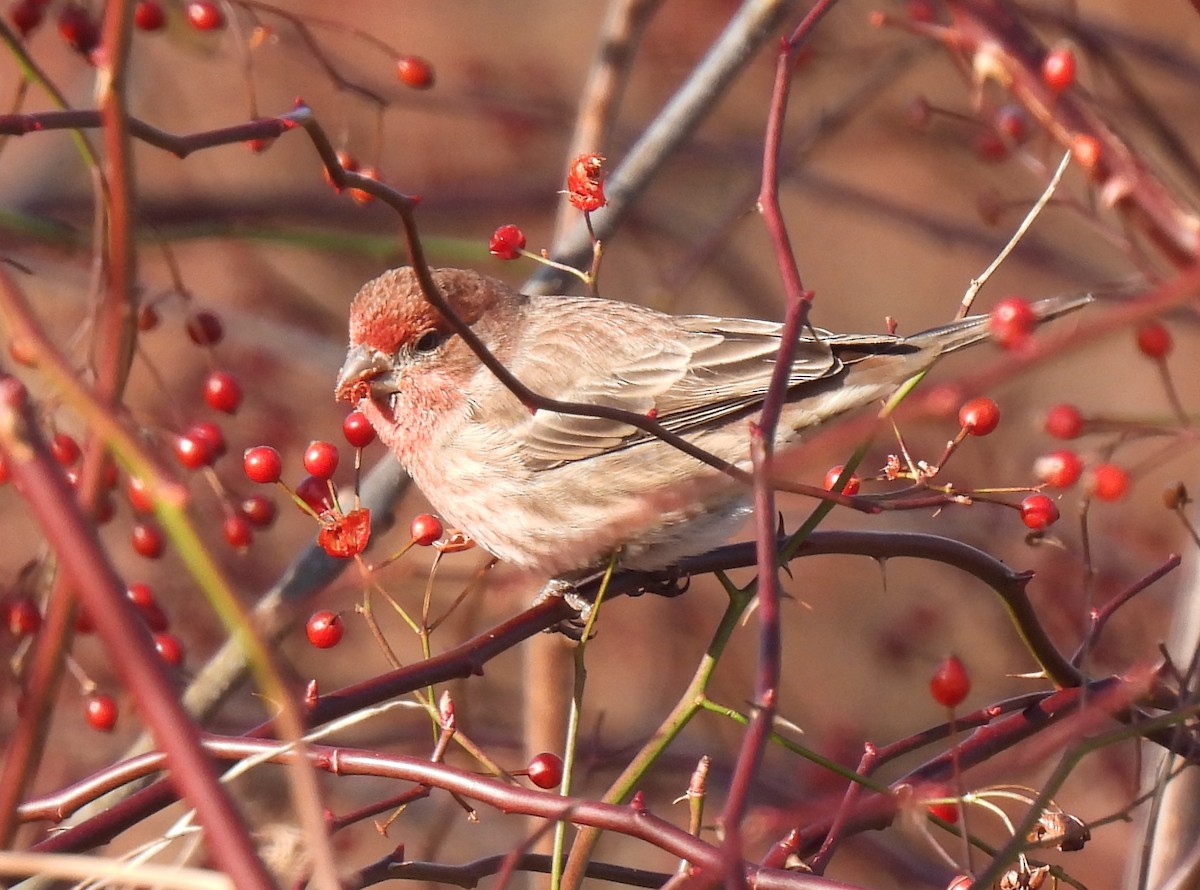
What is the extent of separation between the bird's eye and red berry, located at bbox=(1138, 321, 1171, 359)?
Result: 7.45 feet

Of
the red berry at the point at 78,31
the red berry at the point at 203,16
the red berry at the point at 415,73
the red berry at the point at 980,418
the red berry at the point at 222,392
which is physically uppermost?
the red berry at the point at 415,73

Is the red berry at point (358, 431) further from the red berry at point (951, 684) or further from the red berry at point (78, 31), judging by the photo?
the red berry at point (951, 684)

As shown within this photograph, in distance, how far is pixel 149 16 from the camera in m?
4.14

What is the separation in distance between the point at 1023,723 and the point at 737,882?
1.52 metres

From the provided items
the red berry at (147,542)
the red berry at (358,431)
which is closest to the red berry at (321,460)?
the red berry at (358,431)

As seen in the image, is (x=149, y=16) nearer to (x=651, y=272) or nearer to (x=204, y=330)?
(x=204, y=330)

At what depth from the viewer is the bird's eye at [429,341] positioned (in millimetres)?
4527

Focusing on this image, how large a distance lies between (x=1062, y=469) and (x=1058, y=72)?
0.89m

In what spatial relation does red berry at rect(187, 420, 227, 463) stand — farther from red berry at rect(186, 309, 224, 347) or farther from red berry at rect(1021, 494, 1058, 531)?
red berry at rect(1021, 494, 1058, 531)

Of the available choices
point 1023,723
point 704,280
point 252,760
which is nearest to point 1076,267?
point 704,280

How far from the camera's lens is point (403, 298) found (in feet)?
14.3

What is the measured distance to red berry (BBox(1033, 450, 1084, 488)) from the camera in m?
2.62

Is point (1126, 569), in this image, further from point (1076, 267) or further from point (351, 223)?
point (351, 223)

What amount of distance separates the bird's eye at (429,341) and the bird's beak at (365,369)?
4.7 inches
